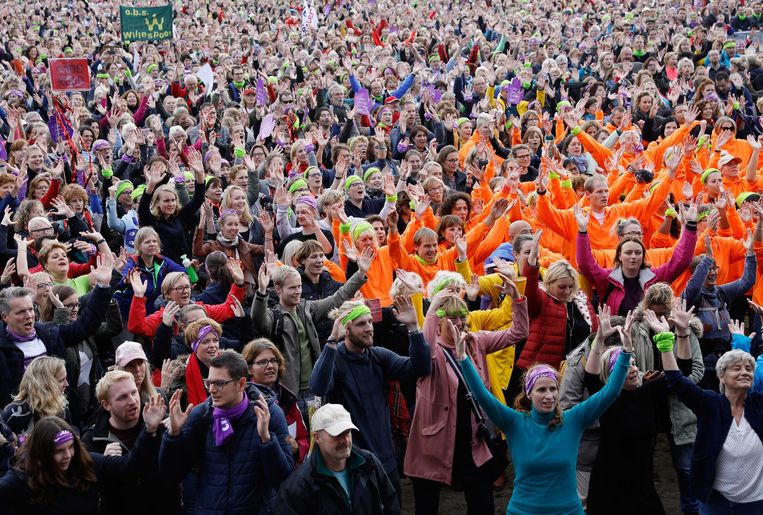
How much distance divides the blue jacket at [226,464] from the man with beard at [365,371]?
710 millimetres

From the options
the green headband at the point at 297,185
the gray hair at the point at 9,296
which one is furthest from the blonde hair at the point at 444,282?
the green headband at the point at 297,185

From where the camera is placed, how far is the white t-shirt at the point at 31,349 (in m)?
6.11

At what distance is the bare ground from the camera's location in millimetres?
6867

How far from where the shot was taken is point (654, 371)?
5945 mm

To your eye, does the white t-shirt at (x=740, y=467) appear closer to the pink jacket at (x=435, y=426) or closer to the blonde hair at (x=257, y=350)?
the pink jacket at (x=435, y=426)

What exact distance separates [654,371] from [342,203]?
→ 13.0 feet

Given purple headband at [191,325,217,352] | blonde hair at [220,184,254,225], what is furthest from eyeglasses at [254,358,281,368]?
blonde hair at [220,184,254,225]

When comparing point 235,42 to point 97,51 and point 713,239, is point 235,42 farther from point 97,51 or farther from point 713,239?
point 713,239

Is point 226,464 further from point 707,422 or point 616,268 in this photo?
point 616,268

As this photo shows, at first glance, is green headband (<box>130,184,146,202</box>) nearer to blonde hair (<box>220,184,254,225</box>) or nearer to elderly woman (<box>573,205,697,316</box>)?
blonde hair (<box>220,184,254,225</box>)

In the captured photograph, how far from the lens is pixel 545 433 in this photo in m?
5.23

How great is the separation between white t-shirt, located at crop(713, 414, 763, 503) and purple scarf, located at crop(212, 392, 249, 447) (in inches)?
98.9

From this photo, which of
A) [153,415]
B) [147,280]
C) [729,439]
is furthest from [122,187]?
[729,439]

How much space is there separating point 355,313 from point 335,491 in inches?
48.7
